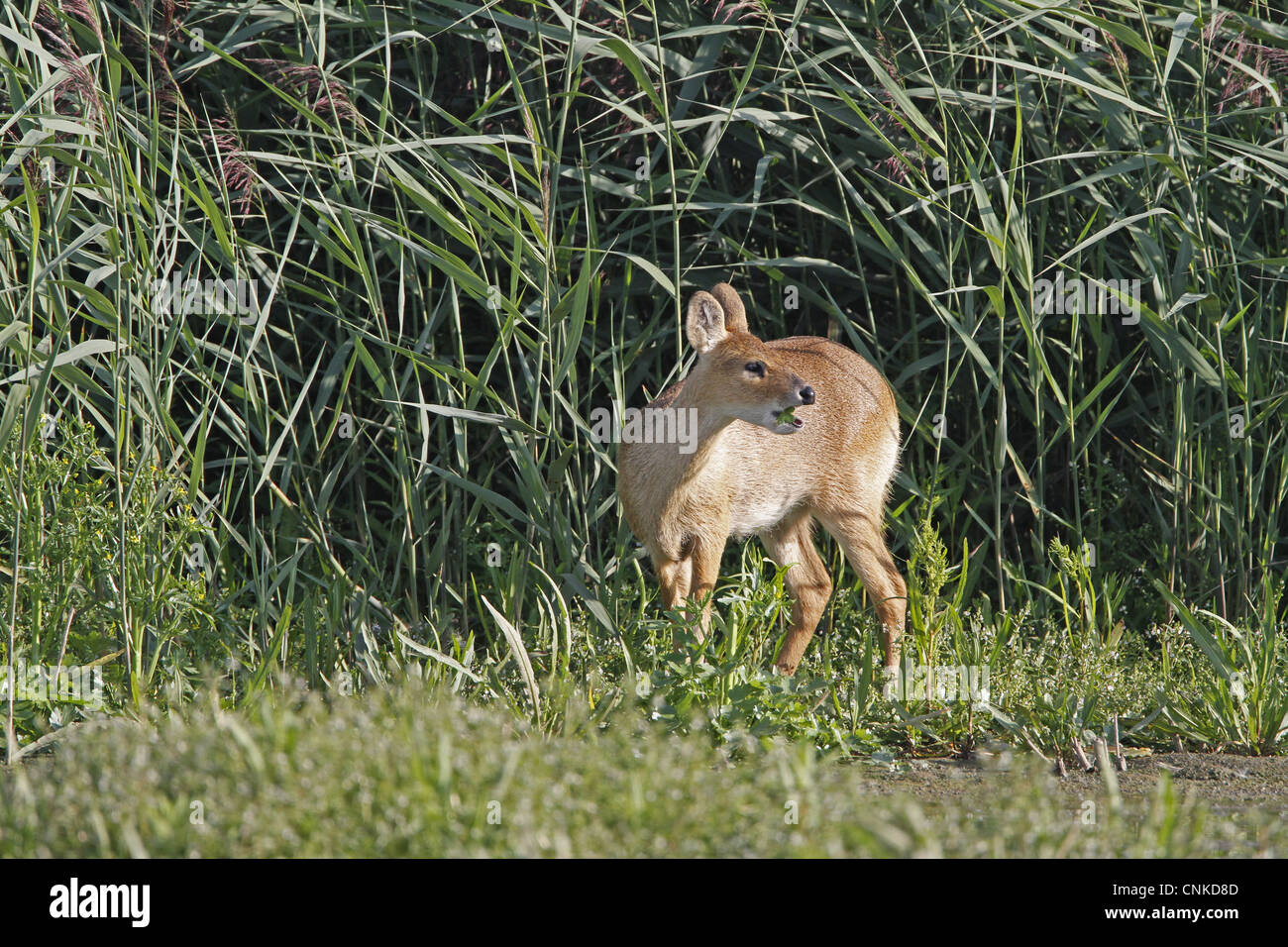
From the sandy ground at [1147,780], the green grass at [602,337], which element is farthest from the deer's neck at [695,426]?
the sandy ground at [1147,780]

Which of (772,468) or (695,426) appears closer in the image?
(695,426)

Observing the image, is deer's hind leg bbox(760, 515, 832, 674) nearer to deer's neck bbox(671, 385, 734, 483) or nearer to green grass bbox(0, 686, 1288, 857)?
deer's neck bbox(671, 385, 734, 483)

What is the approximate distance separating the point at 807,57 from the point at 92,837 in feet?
12.2

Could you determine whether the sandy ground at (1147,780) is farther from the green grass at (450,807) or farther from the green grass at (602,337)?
the green grass at (450,807)

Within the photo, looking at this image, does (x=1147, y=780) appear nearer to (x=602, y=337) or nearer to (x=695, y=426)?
(x=695, y=426)

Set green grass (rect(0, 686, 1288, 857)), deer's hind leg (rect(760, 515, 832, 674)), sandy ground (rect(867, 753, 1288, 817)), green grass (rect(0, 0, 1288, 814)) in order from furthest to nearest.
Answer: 1. deer's hind leg (rect(760, 515, 832, 674))
2. green grass (rect(0, 0, 1288, 814))
3. sandy ground (rect(867, 753, 1288, 817))
4. green grass (rect(0, 686, 1288, 857))

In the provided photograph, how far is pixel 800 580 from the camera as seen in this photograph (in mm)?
5160

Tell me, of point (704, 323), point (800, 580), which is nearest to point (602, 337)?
point (704, 323)

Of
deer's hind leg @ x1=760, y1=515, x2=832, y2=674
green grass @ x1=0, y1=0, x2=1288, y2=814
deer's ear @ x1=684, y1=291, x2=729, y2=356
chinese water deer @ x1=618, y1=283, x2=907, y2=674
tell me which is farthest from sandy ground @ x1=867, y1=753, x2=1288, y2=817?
deer's ear @ x1=684, y1=291, x2=729, y2=356

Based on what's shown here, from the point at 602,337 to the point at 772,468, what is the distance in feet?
2.86

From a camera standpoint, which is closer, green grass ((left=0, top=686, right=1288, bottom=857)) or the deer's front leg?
green grass ((left=0, top=686, right=1288, bottom=857))

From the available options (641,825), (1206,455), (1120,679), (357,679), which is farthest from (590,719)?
(1206,455)

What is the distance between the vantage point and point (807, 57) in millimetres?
4895

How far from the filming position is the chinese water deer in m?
4.54
